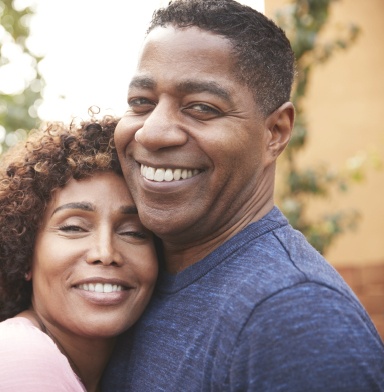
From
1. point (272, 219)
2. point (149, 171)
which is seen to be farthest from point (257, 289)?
point (149, 171)

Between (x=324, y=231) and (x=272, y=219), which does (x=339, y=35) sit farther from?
(x=272, y=219)

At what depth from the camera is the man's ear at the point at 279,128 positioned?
7.61 feet

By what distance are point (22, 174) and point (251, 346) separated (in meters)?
1.31

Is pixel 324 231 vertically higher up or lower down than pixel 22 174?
lower down

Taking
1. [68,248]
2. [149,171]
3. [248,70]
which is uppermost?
[248,70]

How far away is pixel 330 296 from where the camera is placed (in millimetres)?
1817

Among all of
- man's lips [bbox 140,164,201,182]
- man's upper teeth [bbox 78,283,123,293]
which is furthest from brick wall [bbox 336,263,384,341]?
man's lips [bbox 140,164,201,182]

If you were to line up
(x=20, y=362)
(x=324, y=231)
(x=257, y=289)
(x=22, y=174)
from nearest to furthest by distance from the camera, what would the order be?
(x=257, y=289)
(x=20, y=362)
(x=22, y=174)
(x=324, y=231)

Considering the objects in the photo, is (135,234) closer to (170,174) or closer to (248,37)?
(170,174)

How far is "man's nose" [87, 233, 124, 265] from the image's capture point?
8.01 ft

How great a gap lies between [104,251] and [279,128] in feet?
2.40

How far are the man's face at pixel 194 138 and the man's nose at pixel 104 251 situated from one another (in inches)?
7.7

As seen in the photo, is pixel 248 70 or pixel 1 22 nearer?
pixel 248 70

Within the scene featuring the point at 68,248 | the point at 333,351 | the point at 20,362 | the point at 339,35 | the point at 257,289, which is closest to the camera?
the point at 333,351
